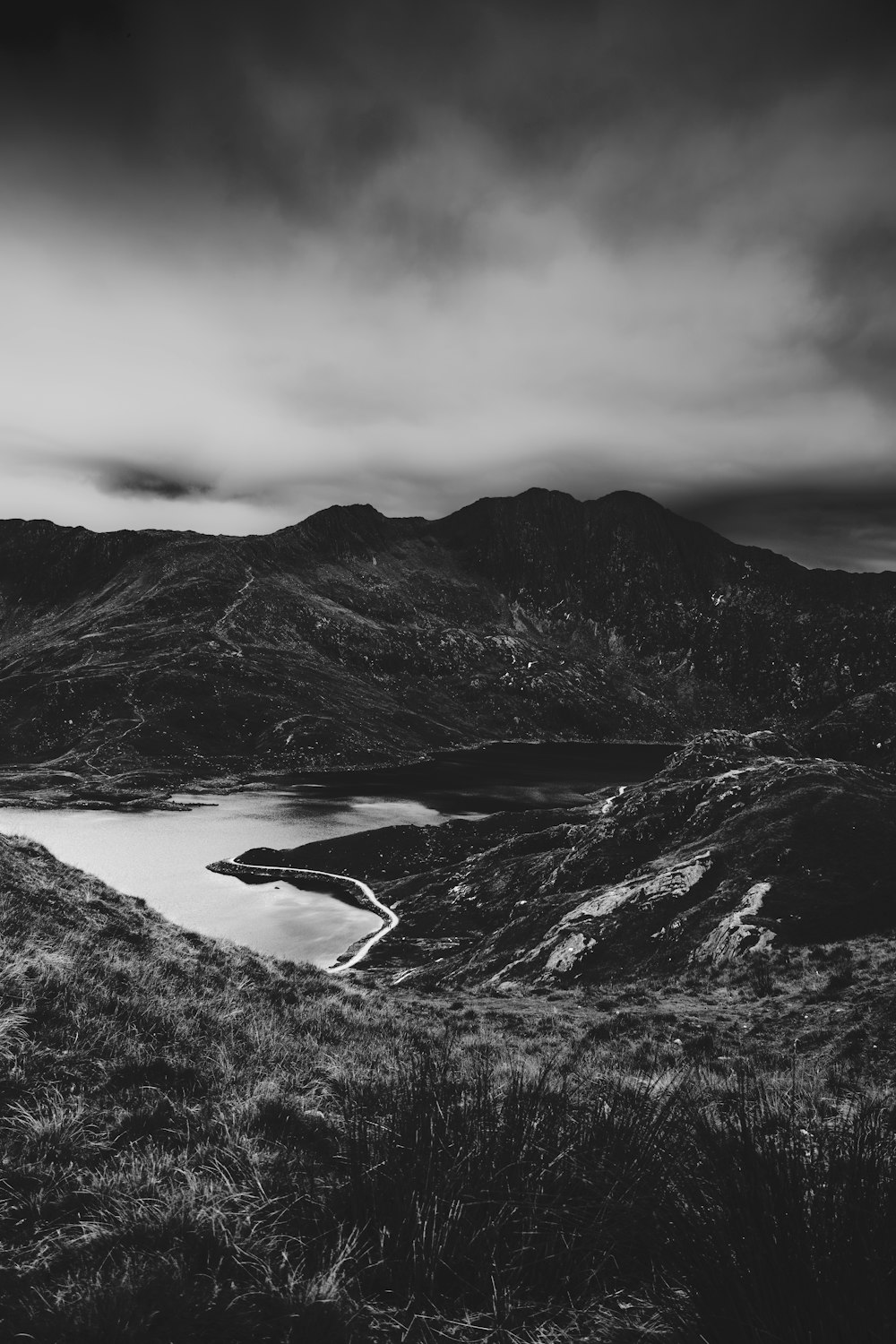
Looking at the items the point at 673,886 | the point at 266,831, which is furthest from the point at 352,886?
the point at 673,886

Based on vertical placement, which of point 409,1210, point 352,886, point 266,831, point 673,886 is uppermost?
point 409,1210

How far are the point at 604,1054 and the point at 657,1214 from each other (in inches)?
577

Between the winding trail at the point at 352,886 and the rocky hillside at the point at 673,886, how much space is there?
1472 millimetres

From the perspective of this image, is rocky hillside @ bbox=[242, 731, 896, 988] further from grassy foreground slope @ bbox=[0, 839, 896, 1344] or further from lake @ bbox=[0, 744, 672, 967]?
grassy foreground slope @ bbox=[0, 839, 896, 1344]

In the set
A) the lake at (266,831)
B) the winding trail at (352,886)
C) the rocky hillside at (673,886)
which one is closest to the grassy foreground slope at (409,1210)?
the lake at (266,831)

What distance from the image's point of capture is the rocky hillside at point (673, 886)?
37938 mm

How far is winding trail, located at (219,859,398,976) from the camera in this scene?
58.4 meters

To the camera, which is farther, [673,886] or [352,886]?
[352,886]

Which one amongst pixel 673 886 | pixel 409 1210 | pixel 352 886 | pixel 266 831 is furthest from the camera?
pixel 266 831

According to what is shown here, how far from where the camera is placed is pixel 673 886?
44.3 metres

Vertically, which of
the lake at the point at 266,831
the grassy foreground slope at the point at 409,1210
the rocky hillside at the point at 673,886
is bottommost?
the lake at the point at 266,831

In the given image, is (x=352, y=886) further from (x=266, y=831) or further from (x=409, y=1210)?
(x=409, y=1210)

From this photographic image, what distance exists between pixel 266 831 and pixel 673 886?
8835cm

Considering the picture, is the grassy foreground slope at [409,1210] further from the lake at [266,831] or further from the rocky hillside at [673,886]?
the rocky hillside at [673,886]
